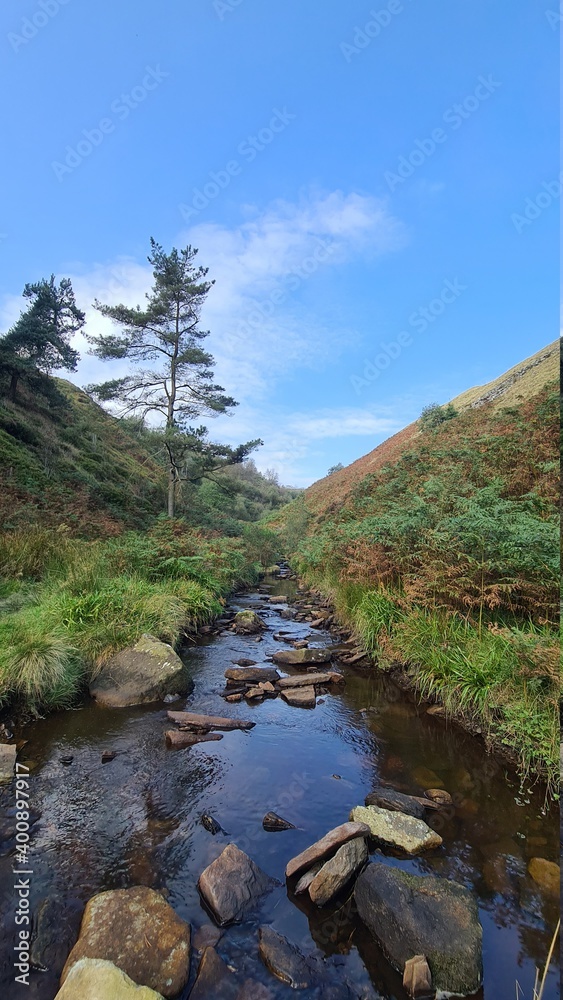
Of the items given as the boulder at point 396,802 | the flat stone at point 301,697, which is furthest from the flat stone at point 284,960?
the flat stone at point 301,697

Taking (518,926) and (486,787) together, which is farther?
(486,787)

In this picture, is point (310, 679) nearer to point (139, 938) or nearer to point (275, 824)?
point (275, 824)

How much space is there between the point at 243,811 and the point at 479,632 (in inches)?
165

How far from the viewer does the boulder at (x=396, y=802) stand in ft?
14.6

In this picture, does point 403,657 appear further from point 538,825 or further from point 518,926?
point 518,926

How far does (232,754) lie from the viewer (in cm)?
564

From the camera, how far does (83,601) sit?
26.3 ft

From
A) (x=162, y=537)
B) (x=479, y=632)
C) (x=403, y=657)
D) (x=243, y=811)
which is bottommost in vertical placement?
(x=243, y=811)

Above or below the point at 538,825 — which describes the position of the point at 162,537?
above

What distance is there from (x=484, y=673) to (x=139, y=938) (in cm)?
483

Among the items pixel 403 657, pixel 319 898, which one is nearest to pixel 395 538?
pixel 403 657

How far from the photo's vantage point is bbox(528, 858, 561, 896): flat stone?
3604mm

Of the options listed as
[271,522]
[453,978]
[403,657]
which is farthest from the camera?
[271,522]

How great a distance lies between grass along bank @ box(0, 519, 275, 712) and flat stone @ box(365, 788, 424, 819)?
15.2 ft
